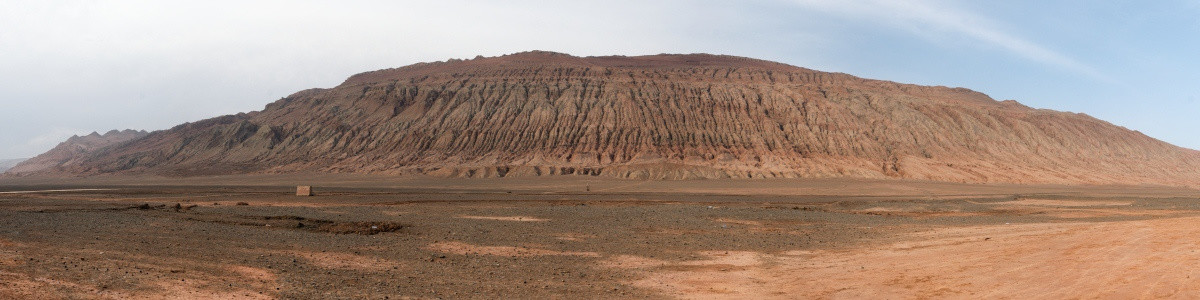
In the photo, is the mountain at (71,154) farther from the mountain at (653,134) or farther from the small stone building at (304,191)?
the small stone building at (304,191)

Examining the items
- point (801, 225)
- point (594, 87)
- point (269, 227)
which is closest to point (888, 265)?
point (801, 225)

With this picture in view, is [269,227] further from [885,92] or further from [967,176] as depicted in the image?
[885,92]

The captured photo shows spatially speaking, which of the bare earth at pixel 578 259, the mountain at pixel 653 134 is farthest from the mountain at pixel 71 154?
the bare earth at pixel 578 259

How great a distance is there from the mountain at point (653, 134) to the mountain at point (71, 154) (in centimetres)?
656

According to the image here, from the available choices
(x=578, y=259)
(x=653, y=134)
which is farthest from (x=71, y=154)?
(x=578, y=259)

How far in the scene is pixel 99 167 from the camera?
110 meters

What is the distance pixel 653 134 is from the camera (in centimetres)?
10050

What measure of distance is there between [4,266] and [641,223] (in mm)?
19589

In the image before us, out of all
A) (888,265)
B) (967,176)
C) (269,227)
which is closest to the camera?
(888,265)

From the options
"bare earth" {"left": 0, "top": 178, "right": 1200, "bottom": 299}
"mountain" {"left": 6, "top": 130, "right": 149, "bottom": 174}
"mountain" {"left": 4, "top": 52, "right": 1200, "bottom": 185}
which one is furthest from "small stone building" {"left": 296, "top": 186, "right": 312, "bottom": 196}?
"mountain" {"left": 6, "top": 130, "right": 149, "bottom": 174}

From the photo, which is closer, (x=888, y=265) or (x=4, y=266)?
(x=4, y=266)

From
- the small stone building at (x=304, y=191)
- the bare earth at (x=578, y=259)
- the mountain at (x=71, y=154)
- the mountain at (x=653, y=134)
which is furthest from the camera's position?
the mountain at (x=71, y=154)

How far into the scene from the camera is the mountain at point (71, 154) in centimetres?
12600

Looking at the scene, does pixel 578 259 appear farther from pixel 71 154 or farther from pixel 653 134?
pixel 71 154
